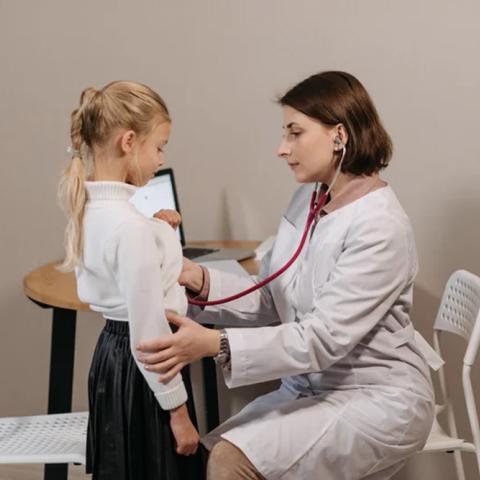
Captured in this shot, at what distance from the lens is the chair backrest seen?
1.93 m

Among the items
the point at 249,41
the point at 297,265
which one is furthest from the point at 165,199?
the point at 297,265

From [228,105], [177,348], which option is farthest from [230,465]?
[228,105]

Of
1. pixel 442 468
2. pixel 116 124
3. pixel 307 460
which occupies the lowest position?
pixel 442 468

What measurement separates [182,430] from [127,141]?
20.3 inches

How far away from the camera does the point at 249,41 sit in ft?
8.76

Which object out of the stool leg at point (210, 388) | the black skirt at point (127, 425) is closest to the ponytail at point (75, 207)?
the black skirt at point (127, 425)

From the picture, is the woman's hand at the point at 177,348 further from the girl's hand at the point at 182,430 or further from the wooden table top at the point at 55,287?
the wooden table top at the point at 55,287

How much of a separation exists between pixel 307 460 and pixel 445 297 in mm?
707

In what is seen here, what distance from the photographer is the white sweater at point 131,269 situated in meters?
1.43

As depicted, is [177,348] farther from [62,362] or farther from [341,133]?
[62,362]

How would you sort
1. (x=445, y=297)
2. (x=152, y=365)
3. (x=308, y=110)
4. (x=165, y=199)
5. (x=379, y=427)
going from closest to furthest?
(x=152, y=365)
(x=379, y=427)
(x=308, y=110)
(x=445, y=297)
(x=165, y=199)

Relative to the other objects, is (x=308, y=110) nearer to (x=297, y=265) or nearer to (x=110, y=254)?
(x=297, y=265)

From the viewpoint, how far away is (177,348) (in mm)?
1444

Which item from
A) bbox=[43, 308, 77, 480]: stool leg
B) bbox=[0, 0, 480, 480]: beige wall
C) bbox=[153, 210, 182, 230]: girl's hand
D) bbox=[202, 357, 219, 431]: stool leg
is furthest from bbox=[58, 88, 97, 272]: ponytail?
bbox=[0, 0, 480, 480]: beige wall
